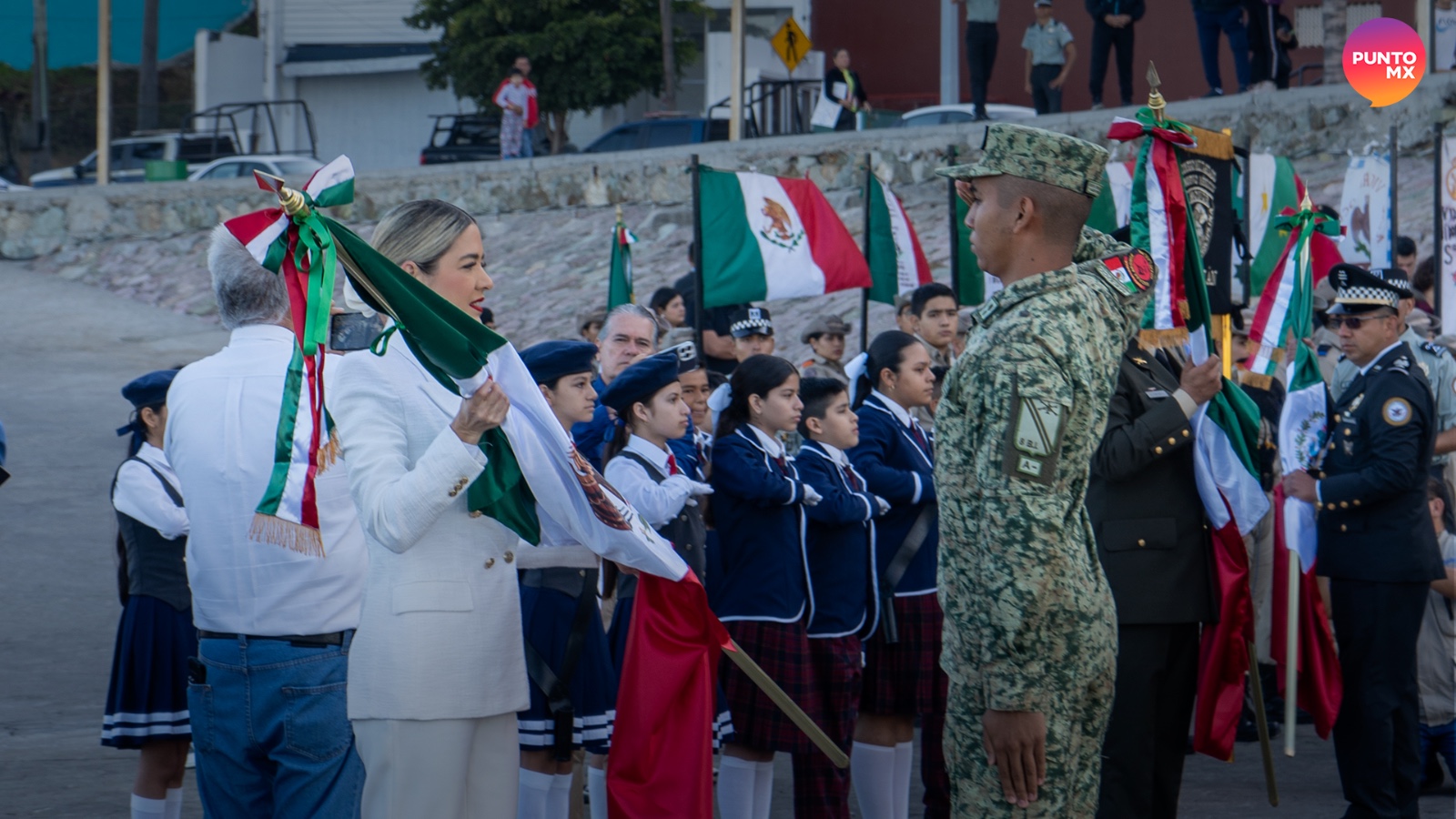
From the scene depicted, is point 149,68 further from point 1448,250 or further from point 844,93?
point 1448,250

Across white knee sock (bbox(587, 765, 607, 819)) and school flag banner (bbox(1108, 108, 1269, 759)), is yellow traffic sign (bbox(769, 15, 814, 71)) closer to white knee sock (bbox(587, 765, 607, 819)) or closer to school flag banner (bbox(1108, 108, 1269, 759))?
school flag banner (bbox(1108, 108, 1269, 759))

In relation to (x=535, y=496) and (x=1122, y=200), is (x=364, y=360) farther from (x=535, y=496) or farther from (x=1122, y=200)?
(x=1122, y=200)

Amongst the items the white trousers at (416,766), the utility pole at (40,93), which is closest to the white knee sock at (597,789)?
the white trousers at (416,766)

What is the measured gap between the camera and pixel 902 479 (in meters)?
5.55

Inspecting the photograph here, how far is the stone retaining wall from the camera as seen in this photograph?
A: 606 inches

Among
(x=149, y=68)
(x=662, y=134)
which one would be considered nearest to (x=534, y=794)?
(x=662, y=134)

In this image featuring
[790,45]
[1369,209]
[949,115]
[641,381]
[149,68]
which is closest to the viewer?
[641,381]

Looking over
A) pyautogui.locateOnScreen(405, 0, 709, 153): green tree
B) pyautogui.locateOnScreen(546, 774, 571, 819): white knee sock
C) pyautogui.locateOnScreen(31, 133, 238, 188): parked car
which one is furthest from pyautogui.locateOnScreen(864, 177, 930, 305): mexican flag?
pyautogui.locateOnScreen(31, 133, 238, 188): parked car

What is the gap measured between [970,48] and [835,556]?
1315 centimetres

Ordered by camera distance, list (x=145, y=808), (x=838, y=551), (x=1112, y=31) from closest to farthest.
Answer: (x=145, y=808), (x=838, y=551), (x=1112, y=31)

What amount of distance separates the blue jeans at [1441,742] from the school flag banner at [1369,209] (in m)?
3.78

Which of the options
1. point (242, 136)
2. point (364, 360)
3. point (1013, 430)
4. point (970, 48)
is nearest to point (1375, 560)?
point (1013, 430)

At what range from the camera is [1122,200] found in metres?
9.99

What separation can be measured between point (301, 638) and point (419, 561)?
1.73 ft
